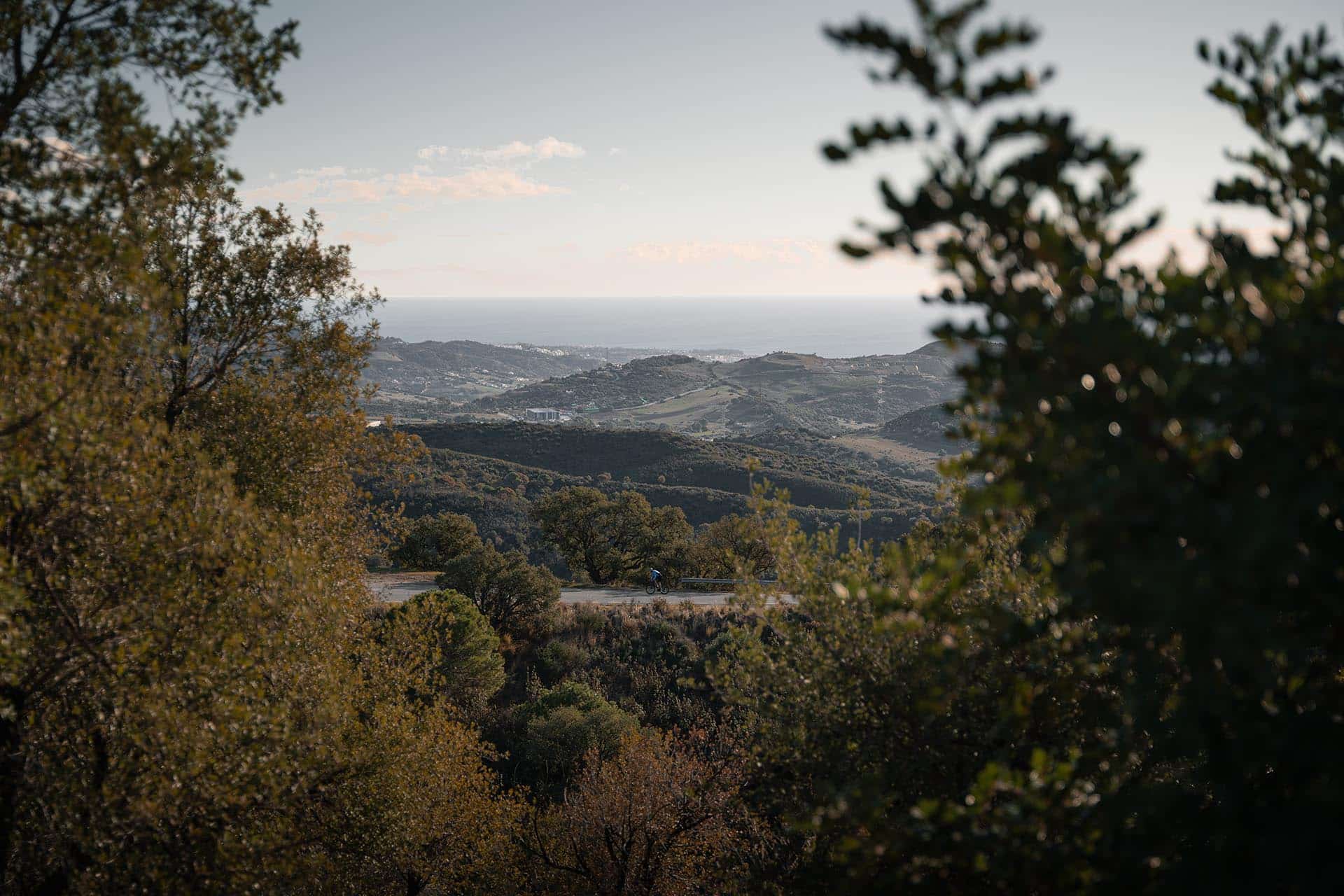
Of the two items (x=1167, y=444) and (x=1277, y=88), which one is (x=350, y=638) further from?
(x=1277, y=88)

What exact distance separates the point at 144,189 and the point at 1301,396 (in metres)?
7.72

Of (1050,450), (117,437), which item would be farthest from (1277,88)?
(117,437)

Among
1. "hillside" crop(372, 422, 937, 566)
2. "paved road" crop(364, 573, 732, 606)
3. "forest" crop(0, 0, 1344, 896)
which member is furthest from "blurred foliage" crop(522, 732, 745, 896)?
"hillside" crop(372, 422, 937, 566)

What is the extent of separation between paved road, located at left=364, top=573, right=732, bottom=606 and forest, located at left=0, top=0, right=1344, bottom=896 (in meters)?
18.2

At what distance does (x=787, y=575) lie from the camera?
26.3ft

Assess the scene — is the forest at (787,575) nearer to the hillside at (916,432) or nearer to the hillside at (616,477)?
the hillside at (616,477)

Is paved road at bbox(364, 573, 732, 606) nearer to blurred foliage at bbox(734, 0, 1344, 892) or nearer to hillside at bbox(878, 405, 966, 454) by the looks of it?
blurred foliage at bbox(734, 0, 1344, 892)

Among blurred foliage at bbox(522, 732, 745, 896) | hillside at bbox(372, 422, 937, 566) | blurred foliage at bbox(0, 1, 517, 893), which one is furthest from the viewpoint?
hillside at bbox(372, 422, 937, 566)

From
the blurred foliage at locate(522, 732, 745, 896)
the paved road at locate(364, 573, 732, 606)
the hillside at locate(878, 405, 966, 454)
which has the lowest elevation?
the paved road at locate(364, 573, 732, 606)

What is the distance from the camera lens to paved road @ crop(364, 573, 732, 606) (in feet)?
110

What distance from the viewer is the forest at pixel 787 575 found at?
9.97 feet

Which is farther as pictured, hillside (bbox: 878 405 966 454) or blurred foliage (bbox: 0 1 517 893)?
hillside (bbox: 878 405 966 454)

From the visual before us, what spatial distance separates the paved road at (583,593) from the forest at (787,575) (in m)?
18.2

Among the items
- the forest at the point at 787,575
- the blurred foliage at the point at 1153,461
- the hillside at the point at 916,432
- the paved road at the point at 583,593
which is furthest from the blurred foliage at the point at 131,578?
the hillside at the point at 916,432
